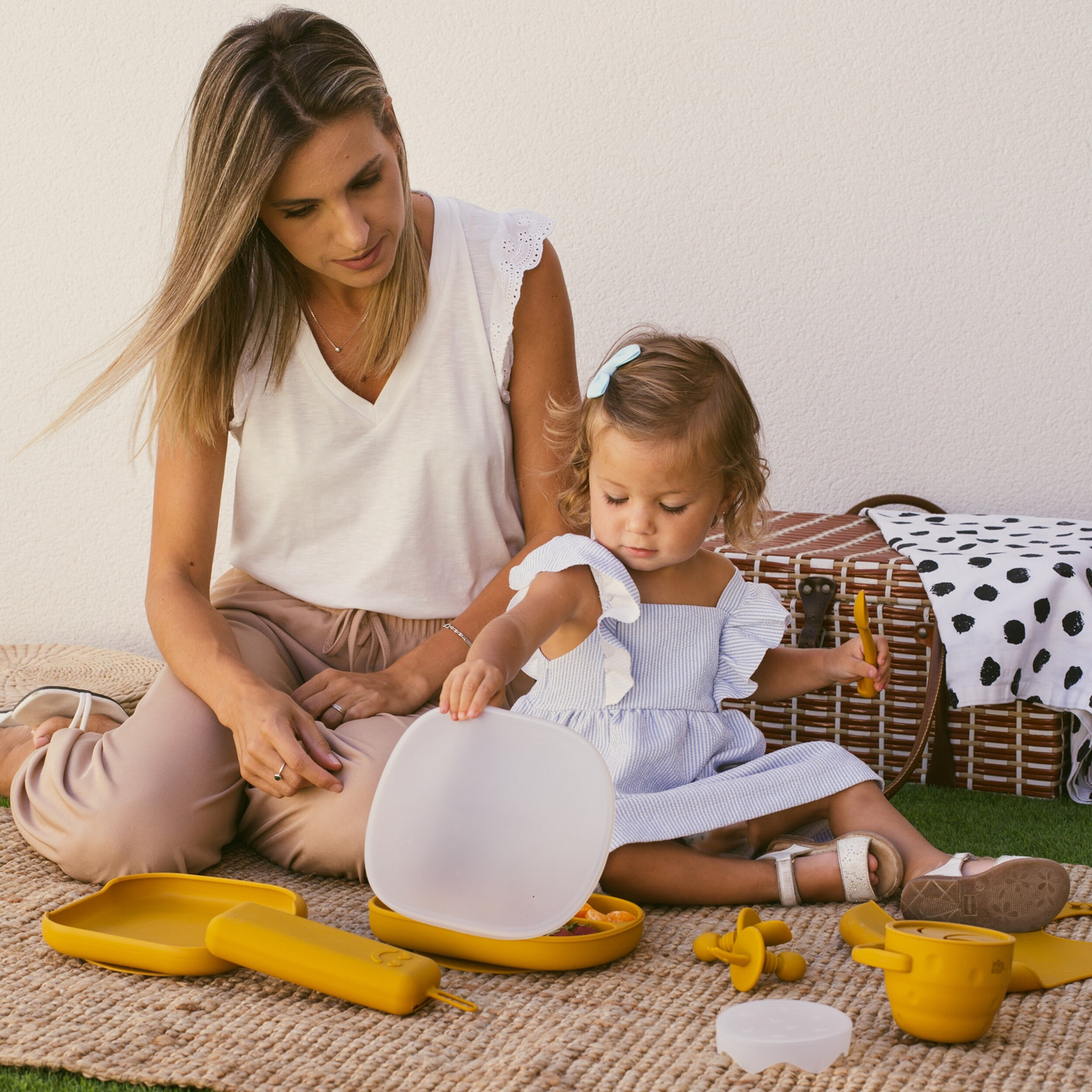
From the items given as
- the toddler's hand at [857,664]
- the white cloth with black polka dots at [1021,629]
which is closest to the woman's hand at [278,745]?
the toddler's hand at [857,664]

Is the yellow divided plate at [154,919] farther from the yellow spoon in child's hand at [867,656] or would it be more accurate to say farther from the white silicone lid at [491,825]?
the yellow spoon in child's hand at [867,656]

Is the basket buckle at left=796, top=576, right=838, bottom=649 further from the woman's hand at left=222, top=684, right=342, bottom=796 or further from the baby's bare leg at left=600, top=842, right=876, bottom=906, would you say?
the woman's hand at left=222, top=684, right=342, bottom=796

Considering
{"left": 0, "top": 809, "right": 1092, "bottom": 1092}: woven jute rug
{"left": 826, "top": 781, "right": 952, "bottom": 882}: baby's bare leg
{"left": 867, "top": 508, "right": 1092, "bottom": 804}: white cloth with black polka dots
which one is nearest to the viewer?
{"left": 0, "top": 809, "right": 1092, "bottom": 1092}: woven jute rug

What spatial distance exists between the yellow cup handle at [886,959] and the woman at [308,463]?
0.45 metres

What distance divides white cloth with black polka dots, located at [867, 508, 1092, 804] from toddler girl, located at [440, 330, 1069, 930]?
280mm

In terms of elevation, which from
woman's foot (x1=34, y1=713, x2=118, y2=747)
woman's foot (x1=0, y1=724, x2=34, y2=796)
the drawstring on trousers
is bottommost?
woman's foot (x1=0, y1=724, x2=34, y2=796)

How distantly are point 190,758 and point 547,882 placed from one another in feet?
1.24

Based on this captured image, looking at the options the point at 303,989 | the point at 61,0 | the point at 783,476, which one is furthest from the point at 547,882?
the point at 61,0

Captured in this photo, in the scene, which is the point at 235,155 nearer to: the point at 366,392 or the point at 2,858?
the point at 366,392

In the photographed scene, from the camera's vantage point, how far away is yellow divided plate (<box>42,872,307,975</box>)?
842 mm

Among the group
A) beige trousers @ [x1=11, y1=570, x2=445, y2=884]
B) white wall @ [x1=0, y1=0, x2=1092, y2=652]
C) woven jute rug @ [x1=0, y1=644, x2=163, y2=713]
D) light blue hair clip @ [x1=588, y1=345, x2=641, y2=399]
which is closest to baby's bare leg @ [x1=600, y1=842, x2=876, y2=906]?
beige trousers @ [x1=11, y1=570, x2=445, y2=884]

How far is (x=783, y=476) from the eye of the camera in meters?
1.88

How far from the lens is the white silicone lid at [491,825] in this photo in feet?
2.79

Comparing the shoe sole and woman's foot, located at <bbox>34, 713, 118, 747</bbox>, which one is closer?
the shoe sole
